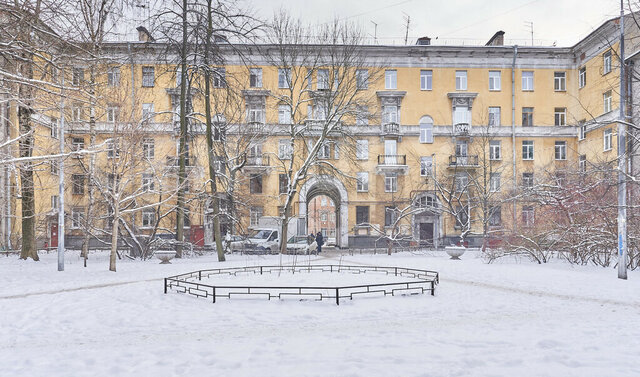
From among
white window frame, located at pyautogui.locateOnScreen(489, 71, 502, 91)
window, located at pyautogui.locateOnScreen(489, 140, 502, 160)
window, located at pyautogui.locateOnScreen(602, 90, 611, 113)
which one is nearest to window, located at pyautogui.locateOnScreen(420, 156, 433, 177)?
window, located at pyautogui.locateOnScreen(489, 140, 502, 160)

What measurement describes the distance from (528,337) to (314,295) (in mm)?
5202

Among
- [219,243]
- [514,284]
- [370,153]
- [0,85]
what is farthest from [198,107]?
[514,284]

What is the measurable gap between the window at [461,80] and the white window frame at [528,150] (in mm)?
6650

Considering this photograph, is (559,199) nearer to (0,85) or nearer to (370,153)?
(370,153)

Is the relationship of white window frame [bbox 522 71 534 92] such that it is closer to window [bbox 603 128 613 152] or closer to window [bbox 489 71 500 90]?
window [bbox 489 71 500 90]

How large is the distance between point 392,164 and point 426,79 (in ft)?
24.5

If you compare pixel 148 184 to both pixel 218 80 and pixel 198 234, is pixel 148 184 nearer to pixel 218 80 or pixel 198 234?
pixel 218 80

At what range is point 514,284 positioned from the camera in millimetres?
13219

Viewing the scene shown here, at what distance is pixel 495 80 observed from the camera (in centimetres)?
3472

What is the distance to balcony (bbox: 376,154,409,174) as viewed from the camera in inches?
1323

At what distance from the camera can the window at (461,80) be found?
34.7 metres

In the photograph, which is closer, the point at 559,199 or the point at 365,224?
the point at 559,199

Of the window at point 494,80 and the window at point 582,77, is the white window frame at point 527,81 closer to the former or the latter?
the window at point 494,80

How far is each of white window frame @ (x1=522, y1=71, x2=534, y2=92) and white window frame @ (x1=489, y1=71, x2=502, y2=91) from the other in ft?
6.28
